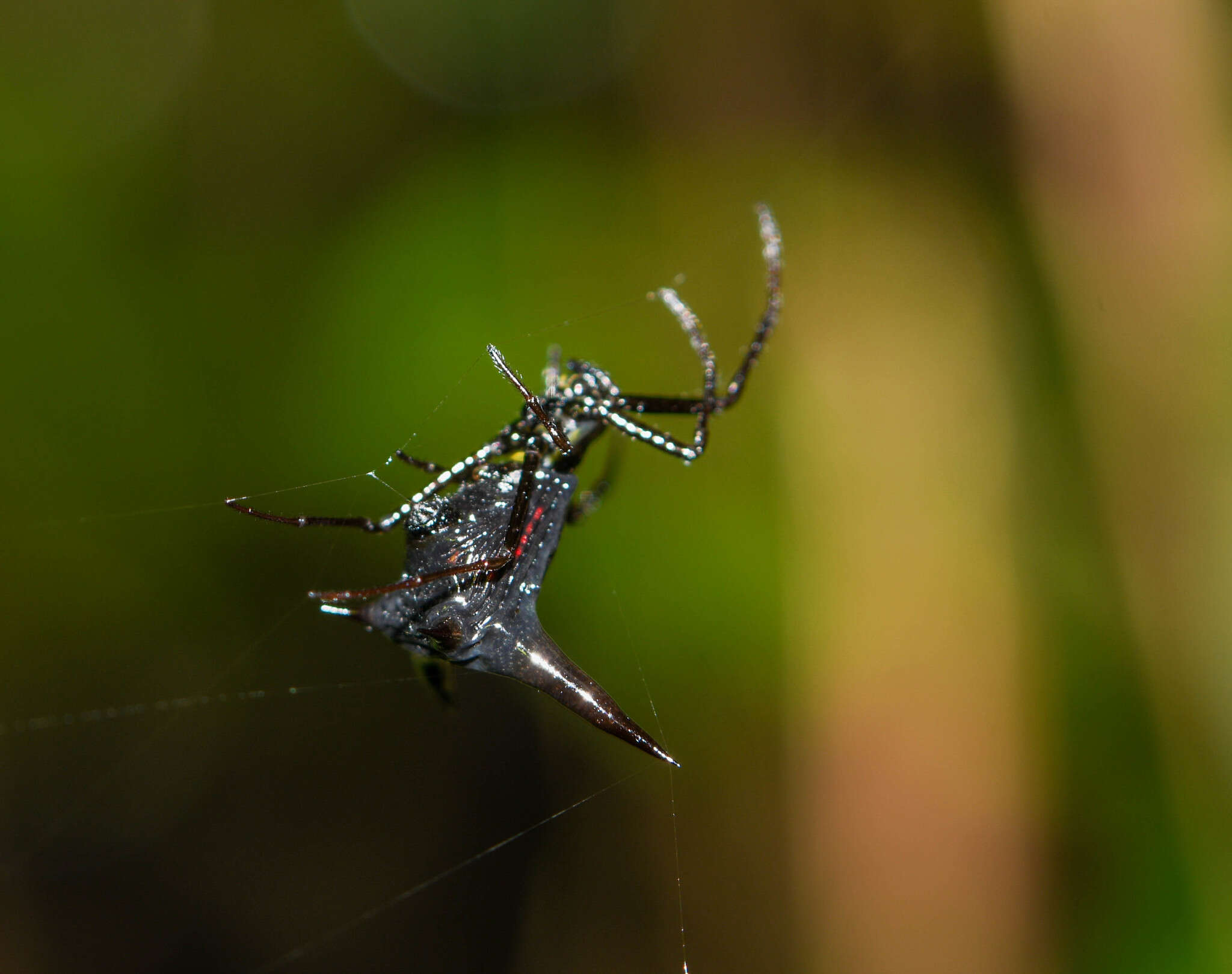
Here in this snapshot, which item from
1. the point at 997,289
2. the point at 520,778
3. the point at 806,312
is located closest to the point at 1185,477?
the point at 997,289

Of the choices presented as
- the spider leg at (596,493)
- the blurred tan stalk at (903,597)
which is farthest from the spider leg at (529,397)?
the blurred tan stalk at (903,597)

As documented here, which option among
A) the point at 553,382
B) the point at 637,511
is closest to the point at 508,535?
the point at 553,382

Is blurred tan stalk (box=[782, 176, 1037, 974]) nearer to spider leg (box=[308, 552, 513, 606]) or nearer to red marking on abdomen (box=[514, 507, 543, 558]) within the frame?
red marking on abdomen (box=[514, 507, 543, 558])

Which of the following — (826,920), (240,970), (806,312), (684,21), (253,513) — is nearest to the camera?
(253,513)

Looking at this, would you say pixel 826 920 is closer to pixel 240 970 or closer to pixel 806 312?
pixel 240 970

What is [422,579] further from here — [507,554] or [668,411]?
[668,411]

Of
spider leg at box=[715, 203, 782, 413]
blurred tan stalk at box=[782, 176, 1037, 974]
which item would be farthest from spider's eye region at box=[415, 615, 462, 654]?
blurred tan stalk at box=[782, 176, 1037, 974]
